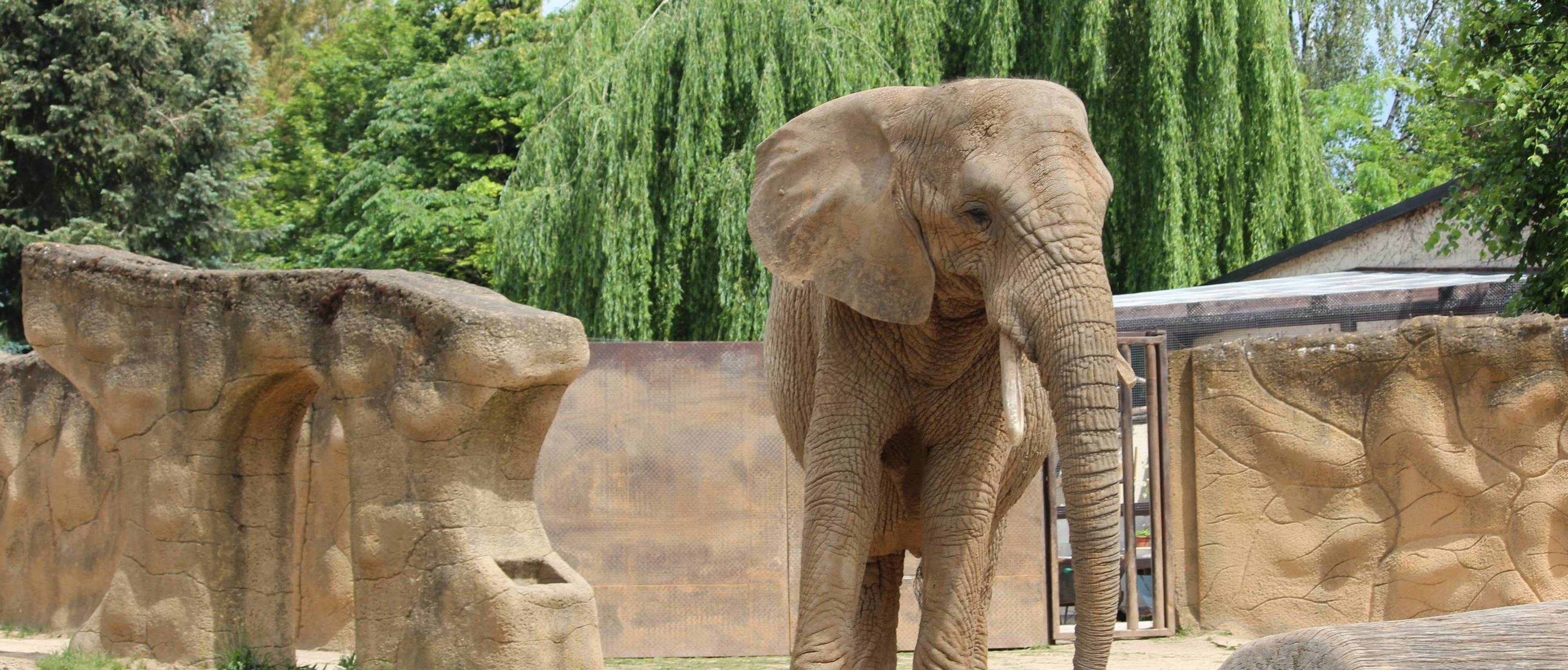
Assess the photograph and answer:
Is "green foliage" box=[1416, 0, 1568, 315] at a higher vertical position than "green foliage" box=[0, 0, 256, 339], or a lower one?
lower

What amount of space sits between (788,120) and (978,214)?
9637 millimetres

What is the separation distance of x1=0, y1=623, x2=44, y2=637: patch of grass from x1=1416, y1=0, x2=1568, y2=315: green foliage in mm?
10047

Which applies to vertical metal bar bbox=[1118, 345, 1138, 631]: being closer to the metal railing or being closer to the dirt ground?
the metal railing

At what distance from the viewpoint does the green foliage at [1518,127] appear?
10.5 metres

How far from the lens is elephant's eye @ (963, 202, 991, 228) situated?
5633mm

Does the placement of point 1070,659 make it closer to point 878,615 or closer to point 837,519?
point 878,615

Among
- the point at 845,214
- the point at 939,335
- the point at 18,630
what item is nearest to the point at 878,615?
the point at 939,335

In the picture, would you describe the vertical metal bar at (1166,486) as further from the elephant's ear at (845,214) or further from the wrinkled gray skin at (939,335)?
→ the elephant's ear at (845,214)

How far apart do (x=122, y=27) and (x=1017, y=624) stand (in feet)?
44.4

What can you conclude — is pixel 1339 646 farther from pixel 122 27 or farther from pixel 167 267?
pixel 122 27

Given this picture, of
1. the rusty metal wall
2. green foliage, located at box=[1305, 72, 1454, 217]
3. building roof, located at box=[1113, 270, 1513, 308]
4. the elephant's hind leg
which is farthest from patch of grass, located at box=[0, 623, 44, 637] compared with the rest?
green foliage, located at box=[1305, 72, 1454, 217]

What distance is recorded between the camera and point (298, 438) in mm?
8906

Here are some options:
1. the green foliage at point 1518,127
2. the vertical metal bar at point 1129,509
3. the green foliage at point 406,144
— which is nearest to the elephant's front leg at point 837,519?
the vertical metal bar at point 1129,509

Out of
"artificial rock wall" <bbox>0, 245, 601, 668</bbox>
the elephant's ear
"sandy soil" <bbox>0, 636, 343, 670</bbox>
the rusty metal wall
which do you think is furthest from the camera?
the rusty metal wall
